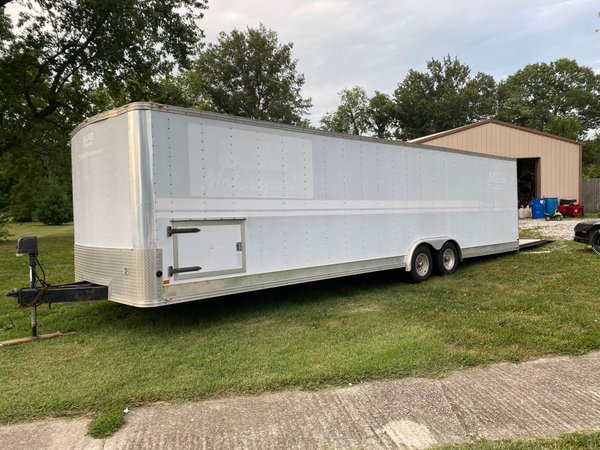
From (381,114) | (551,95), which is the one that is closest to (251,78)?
(381,114)

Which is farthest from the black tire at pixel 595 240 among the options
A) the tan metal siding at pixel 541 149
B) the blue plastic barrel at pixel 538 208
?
the tan metal siding at pixel 541 149

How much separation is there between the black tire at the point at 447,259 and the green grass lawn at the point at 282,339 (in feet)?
1.80

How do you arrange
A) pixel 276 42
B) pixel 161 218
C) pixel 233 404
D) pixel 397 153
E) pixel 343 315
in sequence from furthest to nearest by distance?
pixel 276 42 < pixel 397 153 < pixel 343 315 < pixel 161 218 < pixel 233 404

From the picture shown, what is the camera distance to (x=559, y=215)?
22688 mm

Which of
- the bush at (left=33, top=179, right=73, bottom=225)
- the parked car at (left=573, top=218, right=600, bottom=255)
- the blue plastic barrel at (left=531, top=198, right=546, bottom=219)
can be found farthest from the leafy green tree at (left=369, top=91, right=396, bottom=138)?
the parked car at (left=573, top=218, right=600, bottom=255)

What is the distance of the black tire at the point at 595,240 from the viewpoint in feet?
36.8

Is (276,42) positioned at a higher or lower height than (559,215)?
higher

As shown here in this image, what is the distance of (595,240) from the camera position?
37.1ft

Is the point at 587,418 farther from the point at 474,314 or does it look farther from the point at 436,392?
the point at 474,314

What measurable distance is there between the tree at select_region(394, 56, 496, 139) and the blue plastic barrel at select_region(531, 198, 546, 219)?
1220 inches

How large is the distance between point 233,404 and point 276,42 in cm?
5029

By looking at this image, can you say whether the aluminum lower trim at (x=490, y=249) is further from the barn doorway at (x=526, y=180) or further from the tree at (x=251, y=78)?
the tree at (x=251, y=78)

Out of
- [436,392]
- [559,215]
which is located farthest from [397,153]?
[559,215]

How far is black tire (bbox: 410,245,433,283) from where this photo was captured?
878 cm
